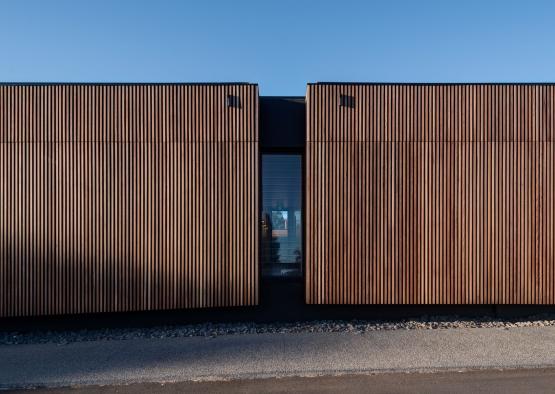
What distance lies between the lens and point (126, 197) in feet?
32.1

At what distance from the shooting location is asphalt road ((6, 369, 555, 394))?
6.19 metres

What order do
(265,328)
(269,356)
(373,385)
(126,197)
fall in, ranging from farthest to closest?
(126,197) → (265,328) → (269,356) → (373,385)

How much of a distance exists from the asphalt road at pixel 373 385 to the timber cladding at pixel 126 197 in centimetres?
337

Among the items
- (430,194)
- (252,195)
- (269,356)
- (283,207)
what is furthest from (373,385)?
(283,207)

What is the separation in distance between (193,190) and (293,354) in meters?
3.65

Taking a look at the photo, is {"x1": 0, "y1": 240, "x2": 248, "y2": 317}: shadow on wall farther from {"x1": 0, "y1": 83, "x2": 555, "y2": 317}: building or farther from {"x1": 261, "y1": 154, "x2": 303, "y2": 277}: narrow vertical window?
{"x1": 261, "y1": 154, "x2": 303, "y2": 277}: narrow vertical window

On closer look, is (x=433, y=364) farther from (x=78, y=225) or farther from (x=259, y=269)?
(x=78, y=225)

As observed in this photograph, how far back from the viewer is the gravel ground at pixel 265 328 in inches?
364

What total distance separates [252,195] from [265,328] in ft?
7.78

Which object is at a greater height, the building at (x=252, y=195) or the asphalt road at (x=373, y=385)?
the building at (x=252, y=195)

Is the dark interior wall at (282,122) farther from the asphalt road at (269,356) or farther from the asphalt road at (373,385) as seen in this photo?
the asphalt road at (373,385)

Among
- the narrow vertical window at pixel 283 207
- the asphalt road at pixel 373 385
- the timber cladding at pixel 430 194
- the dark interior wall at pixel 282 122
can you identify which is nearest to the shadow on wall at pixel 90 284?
the narrow vertical window at pixel 283 207

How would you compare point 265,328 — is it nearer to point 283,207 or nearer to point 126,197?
point 283,207

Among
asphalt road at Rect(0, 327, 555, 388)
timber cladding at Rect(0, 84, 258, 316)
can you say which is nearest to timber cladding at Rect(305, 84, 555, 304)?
asphalt road at Rect(0, 327, 555, 388)
